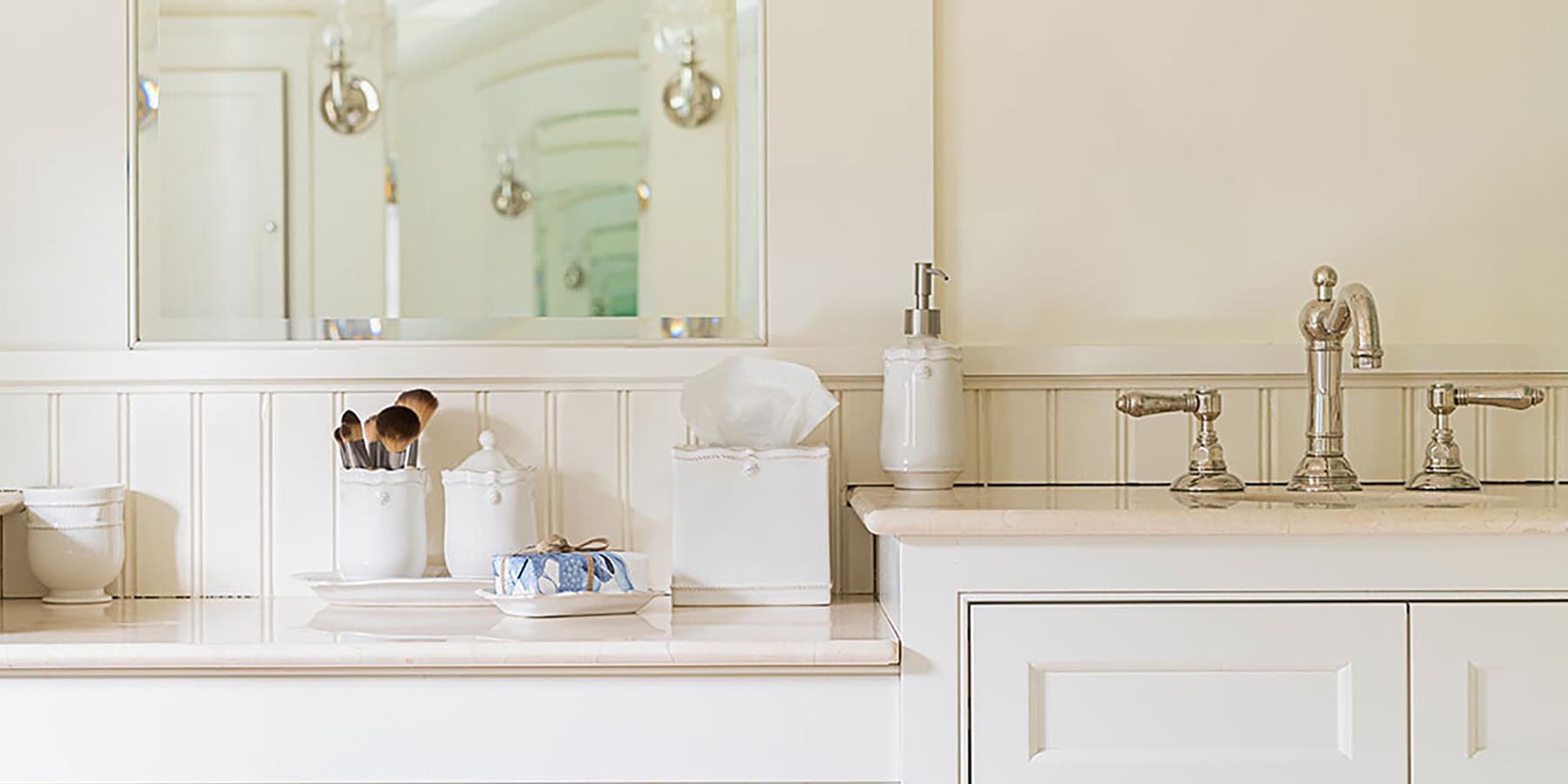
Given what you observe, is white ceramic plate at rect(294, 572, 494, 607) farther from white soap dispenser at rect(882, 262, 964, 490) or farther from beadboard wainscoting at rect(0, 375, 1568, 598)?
white soap dispenser at rect(882, 262, 964, 490)

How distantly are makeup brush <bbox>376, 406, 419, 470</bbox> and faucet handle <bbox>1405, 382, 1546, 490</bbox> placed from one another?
3.68ft

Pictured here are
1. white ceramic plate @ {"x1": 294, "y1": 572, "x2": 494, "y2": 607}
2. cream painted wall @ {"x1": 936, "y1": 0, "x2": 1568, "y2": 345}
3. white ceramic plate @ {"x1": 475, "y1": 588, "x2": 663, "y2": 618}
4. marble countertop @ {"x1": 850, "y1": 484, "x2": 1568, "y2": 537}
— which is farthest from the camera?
cream painted wall @ {"x1": 936, "y1": 0, "x2": 1568, "y2": 345}

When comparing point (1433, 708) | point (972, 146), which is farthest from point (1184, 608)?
point (972, 146)

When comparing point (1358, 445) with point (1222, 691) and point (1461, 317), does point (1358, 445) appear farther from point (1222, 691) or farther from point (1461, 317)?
point (1222, 691)

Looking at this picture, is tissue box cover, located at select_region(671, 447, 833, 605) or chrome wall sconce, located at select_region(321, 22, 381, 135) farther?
chrome wall sconce, located at select_region(321, 22, 381, 135)

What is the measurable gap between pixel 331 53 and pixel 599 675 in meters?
0.87

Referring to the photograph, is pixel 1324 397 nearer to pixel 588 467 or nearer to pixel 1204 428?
pixel 1204 428

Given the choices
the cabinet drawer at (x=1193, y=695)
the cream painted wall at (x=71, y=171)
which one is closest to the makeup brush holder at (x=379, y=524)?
the cream painted wall at (x=71, y=171)

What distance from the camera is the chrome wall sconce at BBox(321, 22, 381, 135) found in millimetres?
1697

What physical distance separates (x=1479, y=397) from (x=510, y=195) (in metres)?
1.13

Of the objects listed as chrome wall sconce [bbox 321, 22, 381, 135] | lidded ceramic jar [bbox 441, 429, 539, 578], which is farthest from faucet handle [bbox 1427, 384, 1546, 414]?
chrome wall sconce [bbox 321, 22, 381, 135]

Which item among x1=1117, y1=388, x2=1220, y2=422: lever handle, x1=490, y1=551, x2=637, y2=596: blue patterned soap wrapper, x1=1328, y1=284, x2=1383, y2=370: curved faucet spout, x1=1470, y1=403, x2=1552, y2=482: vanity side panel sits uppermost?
x1=1328, y1=284, x2=1383, y2=370: curved faucet spout

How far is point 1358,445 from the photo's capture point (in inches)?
67.7

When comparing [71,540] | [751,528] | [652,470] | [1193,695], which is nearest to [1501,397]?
[1193,695]
